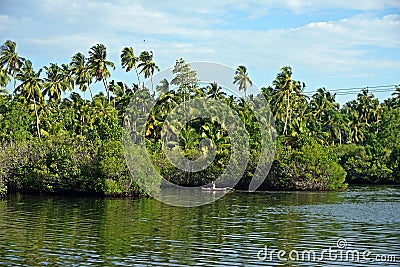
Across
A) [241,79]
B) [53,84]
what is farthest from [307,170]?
[53,84]

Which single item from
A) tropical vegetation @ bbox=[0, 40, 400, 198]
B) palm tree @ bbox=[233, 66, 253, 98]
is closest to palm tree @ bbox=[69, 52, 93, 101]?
tropical vegetation @ bbox=[0, 40, 400, 198]

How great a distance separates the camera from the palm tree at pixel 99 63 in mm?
68938

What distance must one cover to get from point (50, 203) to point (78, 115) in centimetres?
2676

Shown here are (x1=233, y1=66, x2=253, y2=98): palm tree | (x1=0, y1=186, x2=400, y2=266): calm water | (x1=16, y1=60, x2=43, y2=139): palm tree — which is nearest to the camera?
(x1=0, y1=186, x2=400, y2=266): calm water

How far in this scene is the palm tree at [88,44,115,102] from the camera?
68.9 meters

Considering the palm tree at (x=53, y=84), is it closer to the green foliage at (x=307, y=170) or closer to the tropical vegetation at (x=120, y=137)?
the tropical vegetation at (x=120, y=137)

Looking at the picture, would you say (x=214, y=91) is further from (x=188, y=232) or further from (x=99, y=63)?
(x=188, y=232)

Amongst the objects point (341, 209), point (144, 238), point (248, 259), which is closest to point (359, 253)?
point (248, 259)

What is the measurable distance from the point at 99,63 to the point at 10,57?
9.66m

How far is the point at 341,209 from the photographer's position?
40.7 m

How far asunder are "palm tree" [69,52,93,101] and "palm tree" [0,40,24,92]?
5.85 meters

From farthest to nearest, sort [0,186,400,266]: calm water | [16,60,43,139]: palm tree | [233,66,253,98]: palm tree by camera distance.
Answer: [233,66,253,98]: palm tree, [16,60,43,139]: palm tree, [0,186,400,266]: calm water

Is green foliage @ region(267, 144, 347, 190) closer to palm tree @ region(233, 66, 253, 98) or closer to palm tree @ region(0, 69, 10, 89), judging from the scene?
palm tree @ region(233, 66, 253, 98)

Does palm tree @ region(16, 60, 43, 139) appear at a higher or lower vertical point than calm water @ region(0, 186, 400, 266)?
higher
